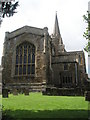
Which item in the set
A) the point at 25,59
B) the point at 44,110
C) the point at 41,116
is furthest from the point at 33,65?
the point at 41,116

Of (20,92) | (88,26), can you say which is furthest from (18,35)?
(88,26)

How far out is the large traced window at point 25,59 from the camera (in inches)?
1188

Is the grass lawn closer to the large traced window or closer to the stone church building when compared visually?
the stone church building

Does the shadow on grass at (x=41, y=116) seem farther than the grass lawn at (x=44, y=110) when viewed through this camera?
No

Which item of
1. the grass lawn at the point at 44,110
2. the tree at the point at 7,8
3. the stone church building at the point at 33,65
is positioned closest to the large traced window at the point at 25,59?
the stone church building at the point at 33,65

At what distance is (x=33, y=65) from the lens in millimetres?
30344

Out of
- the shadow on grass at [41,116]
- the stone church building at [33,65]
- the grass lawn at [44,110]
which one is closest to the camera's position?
the shadow on grass at [41,116]

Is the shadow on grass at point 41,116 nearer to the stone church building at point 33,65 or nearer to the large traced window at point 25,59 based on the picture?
the stone church building at point 33,65

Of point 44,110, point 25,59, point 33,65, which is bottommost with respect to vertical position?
point 44,110

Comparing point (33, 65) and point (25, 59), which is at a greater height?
point (25, 59)

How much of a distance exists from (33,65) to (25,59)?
2189 mm

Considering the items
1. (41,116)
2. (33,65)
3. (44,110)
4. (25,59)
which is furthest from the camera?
(25,59)

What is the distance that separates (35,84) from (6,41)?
12.2 metres

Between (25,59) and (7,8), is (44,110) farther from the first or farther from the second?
(25,59)
